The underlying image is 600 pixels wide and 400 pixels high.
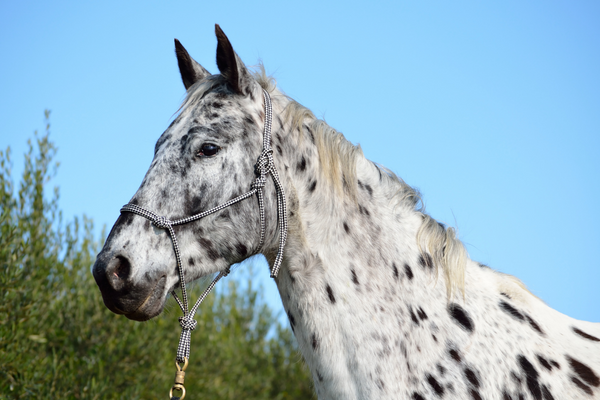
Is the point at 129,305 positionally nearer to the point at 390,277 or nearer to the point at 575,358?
the point at 390,277

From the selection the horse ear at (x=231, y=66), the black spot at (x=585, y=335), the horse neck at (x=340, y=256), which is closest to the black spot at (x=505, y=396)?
the horse neck at (x=340, y=256)

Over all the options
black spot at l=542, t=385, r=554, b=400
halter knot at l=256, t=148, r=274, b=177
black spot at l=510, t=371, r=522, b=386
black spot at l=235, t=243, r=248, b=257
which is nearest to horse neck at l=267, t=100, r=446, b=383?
halter knot at l=256, t=148, r=274, b=177

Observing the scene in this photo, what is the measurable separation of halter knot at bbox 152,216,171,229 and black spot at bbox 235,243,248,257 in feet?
1.28

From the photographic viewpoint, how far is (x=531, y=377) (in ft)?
8.61

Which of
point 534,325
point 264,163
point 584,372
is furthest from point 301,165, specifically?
point 584,372

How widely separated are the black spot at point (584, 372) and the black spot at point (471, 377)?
600 mm

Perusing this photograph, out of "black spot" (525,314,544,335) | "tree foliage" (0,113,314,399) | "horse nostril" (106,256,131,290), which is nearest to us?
"horse nostril" (106,256,131,290)

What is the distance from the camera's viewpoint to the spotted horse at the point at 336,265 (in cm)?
253

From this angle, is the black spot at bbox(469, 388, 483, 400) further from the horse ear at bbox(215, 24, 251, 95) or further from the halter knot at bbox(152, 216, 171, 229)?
the horse ear at bbox(215, 24, 251, 95)

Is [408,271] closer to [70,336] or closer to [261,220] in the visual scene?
[261,220]

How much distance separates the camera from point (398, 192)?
3041 millimetres

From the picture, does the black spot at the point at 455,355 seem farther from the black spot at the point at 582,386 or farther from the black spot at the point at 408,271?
the black spot at the point at 582,386

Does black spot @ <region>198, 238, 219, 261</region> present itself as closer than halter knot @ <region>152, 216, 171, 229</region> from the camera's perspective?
No

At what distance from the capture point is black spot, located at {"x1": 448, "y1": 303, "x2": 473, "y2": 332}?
2.70m
